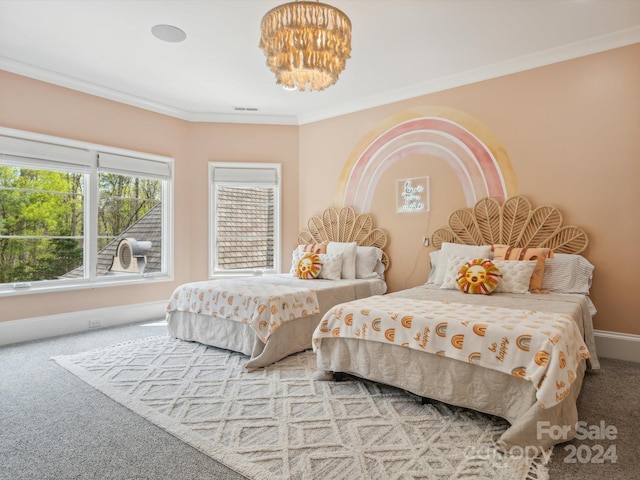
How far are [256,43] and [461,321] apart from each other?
2877mm

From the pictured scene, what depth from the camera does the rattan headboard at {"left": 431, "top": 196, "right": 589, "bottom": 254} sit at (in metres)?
3.46

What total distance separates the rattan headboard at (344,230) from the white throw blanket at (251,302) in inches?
57.1

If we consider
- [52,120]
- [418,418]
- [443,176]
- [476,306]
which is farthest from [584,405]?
[52,120]

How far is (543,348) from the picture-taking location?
187cm

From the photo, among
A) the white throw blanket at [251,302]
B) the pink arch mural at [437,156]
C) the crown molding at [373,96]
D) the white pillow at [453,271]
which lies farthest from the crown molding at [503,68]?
the white throw blanket at [251,302]

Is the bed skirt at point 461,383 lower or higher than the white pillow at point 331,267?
lower

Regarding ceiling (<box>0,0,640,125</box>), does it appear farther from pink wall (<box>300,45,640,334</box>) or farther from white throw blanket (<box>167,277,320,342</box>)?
white throw blanket (<box>167,277,320,342</box>)

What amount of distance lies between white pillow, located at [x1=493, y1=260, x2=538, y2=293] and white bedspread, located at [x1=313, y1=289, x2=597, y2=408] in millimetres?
683

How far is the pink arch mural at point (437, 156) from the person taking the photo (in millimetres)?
3875

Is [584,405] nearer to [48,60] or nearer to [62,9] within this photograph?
[62,9]

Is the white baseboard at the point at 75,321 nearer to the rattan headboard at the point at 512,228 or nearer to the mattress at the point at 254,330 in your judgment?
the mattress at the point at 254,330

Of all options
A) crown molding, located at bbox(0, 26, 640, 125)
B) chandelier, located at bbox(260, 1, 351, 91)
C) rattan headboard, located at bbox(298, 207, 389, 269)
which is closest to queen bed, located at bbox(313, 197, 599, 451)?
rattan headboard, located at bbox(298, 207, 389, 269)

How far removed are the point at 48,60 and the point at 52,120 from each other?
593 millimetres

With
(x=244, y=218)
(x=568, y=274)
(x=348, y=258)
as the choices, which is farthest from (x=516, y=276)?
(x=244, y=218)
